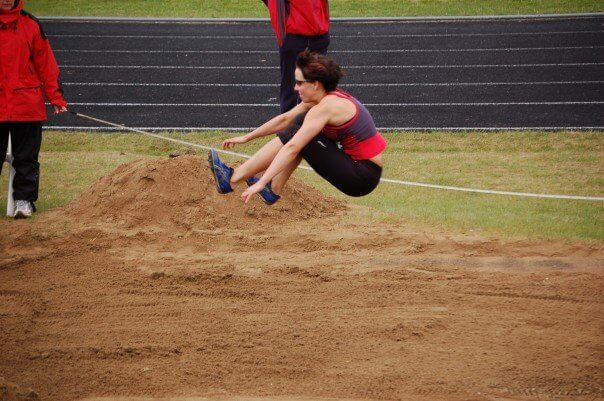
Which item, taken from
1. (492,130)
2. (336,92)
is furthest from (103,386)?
(492,130)

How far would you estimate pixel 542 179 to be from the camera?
10945 mm

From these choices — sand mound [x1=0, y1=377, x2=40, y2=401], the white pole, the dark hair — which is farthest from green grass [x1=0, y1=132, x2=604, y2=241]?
sand mound [x1=0, y1=377, x2=40, y2=401]

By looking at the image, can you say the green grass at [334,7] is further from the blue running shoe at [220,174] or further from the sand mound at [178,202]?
the blue running shoe at [220,174]

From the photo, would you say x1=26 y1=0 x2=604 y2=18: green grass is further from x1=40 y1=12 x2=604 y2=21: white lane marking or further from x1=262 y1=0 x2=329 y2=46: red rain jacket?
x1=262 y1=0 x2=329 y2=46: red rain jacket

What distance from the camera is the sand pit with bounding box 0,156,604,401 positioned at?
20.3 feet

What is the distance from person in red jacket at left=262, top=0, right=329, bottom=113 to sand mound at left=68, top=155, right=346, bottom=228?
4.25ft

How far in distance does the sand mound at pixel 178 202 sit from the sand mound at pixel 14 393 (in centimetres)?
383

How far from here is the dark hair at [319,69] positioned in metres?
7.04

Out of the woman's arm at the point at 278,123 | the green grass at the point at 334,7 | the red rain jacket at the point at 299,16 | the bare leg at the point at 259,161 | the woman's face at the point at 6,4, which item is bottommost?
the green grass at the point at 334,7

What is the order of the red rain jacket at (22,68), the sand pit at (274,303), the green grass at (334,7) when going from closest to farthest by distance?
the sand pit at (274,303) → the red rain jacket at (22,68) → the green grass at (334,7)

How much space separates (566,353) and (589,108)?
344 inches

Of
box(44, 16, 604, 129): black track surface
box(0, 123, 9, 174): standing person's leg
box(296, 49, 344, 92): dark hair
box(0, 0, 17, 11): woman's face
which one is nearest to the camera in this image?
box(296, 49, 344, 92): dark hair

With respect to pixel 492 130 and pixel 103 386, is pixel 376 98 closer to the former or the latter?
pixel 492 130

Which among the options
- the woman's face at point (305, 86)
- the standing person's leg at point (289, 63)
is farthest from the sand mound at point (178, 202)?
the woman's face at point (305, 86)
